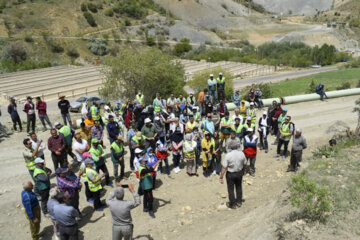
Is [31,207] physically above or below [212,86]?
below

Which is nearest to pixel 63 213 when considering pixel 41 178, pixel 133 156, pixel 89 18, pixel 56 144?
pixel 41 178

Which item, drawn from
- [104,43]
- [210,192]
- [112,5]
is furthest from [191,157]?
[112,5]

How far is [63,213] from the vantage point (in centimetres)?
555

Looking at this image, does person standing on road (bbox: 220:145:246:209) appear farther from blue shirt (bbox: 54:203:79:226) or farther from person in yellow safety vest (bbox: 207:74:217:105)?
person in yellow safety vest (bbox: 207:74:217:105)

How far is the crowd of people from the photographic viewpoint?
588cm

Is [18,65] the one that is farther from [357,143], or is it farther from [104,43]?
[357,143]

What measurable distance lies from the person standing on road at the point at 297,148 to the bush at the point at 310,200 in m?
3.41

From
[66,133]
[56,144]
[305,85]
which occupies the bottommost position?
[305,85]

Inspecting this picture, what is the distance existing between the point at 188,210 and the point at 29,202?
3885 mm

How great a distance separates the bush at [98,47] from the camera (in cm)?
6750

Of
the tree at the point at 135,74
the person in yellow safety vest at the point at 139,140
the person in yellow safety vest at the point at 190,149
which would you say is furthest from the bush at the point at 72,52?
the person in yellow safety vest at the point at 190,149

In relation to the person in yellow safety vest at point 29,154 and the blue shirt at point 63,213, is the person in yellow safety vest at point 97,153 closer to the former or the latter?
the person in yellow safety vest at point 29,154

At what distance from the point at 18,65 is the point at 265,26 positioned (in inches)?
3915

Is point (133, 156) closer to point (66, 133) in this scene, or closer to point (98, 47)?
point (66, 133)
